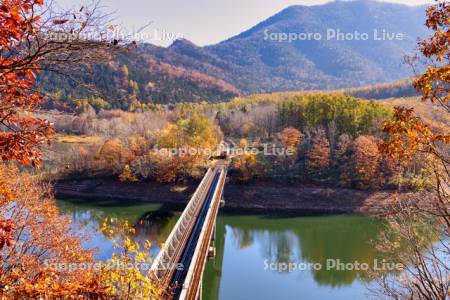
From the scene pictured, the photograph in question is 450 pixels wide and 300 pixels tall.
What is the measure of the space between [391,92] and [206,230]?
79624 mm

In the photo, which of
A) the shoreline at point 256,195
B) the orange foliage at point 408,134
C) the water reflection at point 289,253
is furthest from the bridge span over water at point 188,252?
the shoreline at point 256,195

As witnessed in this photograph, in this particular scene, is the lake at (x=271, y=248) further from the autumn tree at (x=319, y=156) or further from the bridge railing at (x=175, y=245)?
the autumn tree at (x=319, y=156)

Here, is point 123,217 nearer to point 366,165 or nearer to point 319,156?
point 319,156

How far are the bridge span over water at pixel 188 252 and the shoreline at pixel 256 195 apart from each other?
6.89m

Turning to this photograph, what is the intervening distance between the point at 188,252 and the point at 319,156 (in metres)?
23.6

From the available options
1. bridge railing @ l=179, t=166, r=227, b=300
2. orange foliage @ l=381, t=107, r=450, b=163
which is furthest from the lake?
orange foliage @ l=381, t=107, r=450, b=163

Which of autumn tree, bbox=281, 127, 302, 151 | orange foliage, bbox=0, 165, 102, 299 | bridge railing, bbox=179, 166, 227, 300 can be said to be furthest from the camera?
autumn tree, bbox=281, 127, 302, 151

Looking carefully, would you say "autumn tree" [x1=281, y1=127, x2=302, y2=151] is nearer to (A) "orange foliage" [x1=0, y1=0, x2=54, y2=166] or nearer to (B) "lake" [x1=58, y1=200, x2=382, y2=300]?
(B) "lake" [x1=58, y1=200, x2=382, y2=300]

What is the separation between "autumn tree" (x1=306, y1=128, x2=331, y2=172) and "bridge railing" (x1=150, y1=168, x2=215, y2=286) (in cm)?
1351

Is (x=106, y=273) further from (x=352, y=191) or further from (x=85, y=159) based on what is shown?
(x=85, y=159)

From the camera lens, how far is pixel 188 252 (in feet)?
56.5

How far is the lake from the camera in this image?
64.2 ft

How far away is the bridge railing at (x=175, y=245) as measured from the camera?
13.8 metres

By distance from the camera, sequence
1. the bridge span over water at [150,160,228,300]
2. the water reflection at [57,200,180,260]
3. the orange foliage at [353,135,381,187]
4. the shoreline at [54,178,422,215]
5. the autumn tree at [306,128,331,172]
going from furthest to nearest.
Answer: the autumn tree at [306,128,331,172] → the orange foliage at [353,135,381,187] → the shoreline at [54,178,422,215] → the water reflection at [57,200,180,260] → the bridge span over water at [150,160,228,300]
